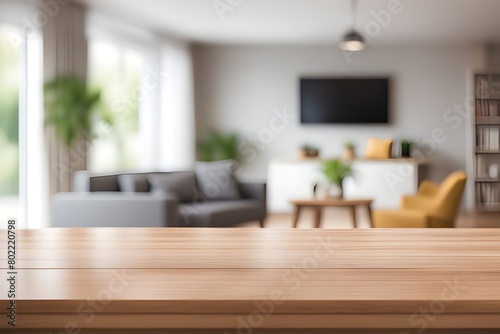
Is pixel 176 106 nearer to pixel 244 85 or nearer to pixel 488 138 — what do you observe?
pixel 244 85

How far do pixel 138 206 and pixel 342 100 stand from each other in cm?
479

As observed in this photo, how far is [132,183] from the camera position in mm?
4969

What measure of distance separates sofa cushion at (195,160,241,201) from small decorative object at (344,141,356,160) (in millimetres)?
2892

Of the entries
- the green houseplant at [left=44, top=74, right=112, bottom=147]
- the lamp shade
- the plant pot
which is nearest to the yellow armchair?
the lamp shade

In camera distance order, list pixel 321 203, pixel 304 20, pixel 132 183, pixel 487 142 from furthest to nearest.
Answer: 1. pixel 487 142
2. pixel 304 20
3. pixel 321 203
4. pixel 132 183

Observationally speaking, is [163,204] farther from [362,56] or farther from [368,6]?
[362,56]

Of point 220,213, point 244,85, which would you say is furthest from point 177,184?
point 244,85

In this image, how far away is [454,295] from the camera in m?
0.62

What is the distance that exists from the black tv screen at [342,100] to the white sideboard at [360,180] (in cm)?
86

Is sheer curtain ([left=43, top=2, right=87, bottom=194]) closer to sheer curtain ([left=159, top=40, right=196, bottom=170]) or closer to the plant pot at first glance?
sheer curtain ([left=159, top=40, right=196, bottom=170])

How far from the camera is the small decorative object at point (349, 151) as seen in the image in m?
8.31

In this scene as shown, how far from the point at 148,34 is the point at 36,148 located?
2489mm

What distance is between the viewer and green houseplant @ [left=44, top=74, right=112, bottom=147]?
5574 millimetres

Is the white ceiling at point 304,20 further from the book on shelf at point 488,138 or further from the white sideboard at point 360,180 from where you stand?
the white sideboard at point 360,180
